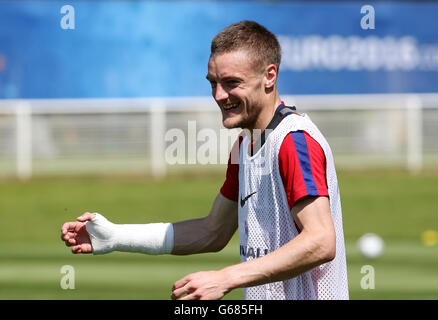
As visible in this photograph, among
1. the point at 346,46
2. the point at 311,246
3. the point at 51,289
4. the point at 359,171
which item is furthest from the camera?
the point at 346,46

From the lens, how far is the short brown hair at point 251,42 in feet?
14.9

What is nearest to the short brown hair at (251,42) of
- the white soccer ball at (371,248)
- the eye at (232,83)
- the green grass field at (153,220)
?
the eye at (232,83)

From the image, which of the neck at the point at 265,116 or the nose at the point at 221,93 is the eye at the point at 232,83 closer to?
the nose at the point at 221,93

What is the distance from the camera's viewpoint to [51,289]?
9695mm

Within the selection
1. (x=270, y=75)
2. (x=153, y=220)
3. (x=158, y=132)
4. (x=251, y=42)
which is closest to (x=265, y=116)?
(x=270, y=75)

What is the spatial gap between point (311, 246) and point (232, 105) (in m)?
0.95

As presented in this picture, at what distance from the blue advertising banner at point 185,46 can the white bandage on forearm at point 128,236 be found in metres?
17.8

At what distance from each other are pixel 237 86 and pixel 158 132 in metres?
17.4

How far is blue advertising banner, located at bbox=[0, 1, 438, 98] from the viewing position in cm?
2297

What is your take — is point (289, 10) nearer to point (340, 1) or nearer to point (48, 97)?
point (340, 1)

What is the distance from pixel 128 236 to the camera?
17.1 ft

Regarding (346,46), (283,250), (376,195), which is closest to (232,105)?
(283,250)

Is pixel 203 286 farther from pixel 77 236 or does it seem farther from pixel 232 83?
pixel 77 236

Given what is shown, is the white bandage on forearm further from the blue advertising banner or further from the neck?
the blue advertising banner
